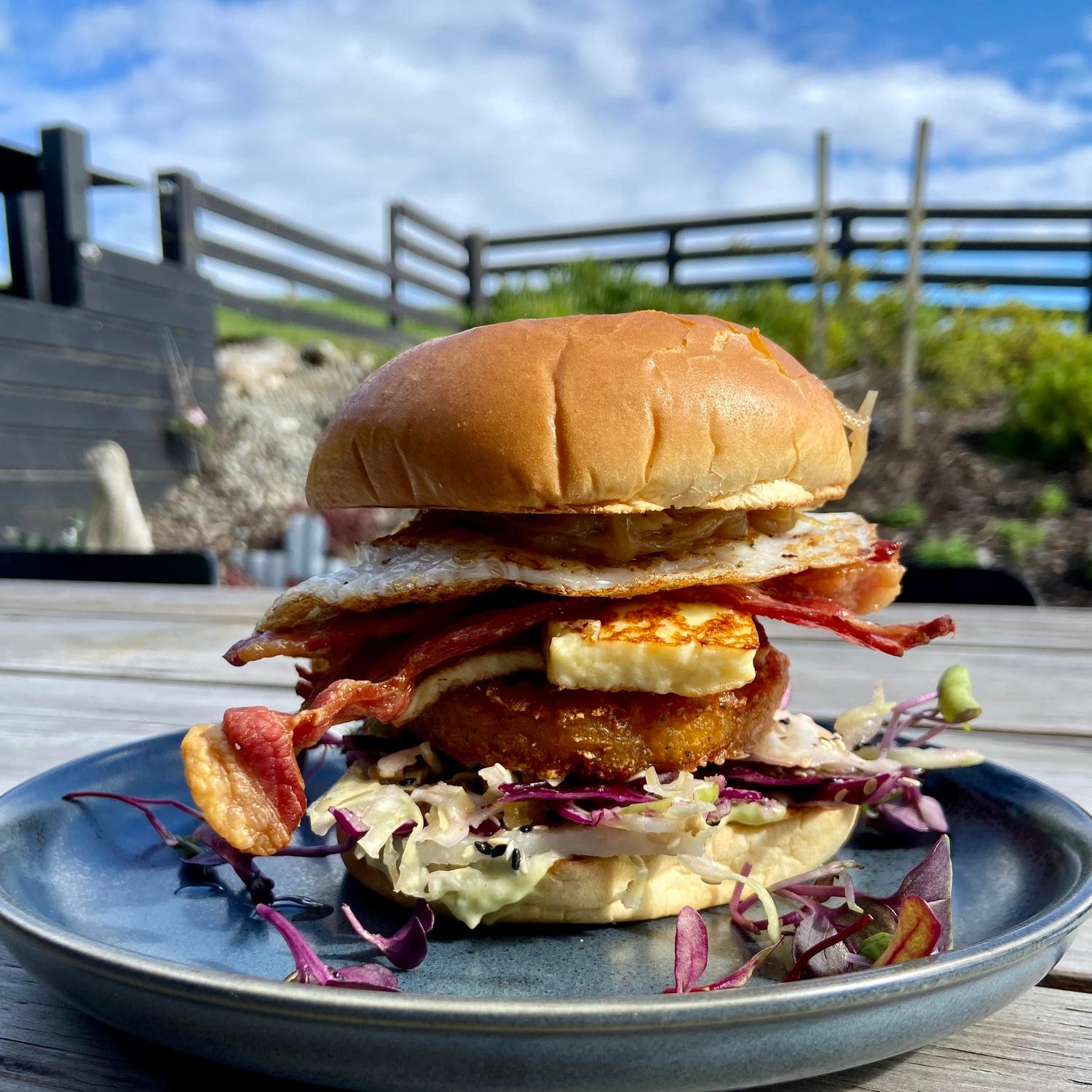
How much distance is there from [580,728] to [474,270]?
59.3 feet

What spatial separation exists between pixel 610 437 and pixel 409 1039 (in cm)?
96

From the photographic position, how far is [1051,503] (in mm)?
9602

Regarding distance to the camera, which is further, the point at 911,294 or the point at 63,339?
the point at 911,294

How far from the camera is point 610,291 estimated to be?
15461mm

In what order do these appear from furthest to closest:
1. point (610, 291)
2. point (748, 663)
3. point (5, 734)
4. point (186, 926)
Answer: point (610, 291) < point (5, 734) < point (748, 663) < point (186, 926)

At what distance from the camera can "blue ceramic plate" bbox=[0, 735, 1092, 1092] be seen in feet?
2.91

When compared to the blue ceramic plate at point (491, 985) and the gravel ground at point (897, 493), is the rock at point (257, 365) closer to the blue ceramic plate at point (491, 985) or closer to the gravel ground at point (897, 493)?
the gravel ground at point (897, 493)

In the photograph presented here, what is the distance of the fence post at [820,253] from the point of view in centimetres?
1164

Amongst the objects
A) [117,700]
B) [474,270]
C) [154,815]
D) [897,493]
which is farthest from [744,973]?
[474,270]

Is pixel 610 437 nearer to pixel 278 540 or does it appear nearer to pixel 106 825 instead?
pixel 106 825

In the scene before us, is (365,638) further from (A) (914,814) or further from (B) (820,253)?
(B) (820,253)

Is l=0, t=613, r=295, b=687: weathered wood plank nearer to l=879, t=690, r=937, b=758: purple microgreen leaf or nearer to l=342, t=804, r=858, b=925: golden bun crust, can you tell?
l=342, t=804, r=858, b=925: golden bun crust

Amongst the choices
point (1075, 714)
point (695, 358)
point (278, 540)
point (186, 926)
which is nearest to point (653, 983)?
point (186, 926)

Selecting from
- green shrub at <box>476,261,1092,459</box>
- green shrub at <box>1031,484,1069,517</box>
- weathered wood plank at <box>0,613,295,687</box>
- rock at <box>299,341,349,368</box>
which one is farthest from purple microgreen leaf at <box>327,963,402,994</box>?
rock at <box>299,341,349,368</box>
